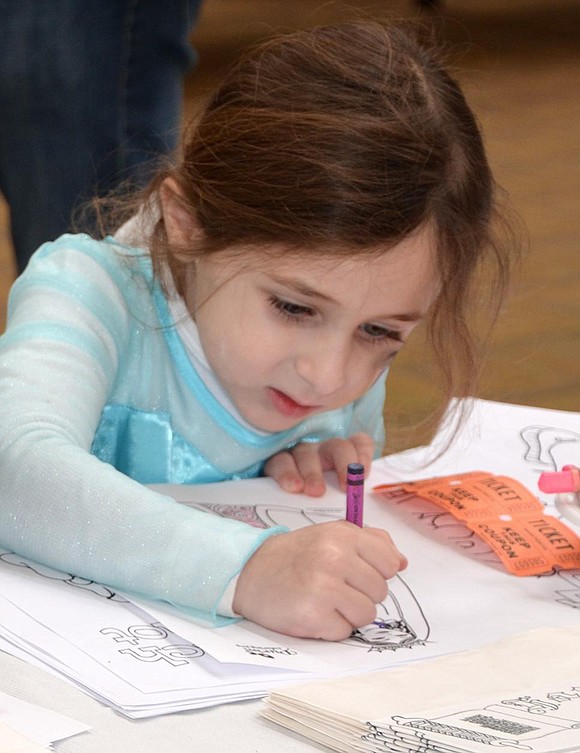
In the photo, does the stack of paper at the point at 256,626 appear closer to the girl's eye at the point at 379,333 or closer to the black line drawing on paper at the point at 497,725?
the black line drawing on paper at the point at 497,725

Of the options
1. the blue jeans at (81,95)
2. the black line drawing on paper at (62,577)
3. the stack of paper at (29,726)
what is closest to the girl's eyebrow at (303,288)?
the black line drawing on paper at (62,577)

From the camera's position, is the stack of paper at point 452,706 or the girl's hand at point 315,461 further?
the girl's hand at point 315,461

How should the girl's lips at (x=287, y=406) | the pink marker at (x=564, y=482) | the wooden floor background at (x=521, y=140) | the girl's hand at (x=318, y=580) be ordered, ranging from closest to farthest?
the girl's hand at (x=318, y=580) < the pink marker at (x=564, y=482) < the girl's lips at (x=287, y=406) < the wooden floor background at (x=521, y=140)

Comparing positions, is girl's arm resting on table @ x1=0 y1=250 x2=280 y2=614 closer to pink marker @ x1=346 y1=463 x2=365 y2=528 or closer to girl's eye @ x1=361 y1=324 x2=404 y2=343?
pink marker @ x1=346 y1=463 x2=365 y2=528

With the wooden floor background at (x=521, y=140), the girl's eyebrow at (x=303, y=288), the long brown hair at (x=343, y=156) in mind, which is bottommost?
the wooden floor background at (x=521, y=140)

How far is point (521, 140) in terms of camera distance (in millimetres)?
4094

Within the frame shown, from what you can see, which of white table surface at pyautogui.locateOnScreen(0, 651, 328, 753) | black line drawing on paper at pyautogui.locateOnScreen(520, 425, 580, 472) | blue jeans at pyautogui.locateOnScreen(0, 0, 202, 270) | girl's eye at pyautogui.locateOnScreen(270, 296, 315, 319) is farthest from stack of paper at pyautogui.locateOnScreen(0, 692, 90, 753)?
blue jeans at pyautogui.locateOnScreen(0, 0, 202, 270)

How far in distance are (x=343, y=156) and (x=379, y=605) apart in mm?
311

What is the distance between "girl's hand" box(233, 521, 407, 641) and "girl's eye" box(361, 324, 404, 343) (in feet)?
0.62

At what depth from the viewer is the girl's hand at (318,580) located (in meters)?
0.77

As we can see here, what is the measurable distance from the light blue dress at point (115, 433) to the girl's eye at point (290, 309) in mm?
147

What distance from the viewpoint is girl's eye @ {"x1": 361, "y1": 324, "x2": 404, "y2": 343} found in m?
0.95

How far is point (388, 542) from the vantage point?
32.0 inches

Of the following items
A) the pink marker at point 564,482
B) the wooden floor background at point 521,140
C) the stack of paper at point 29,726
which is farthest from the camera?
the wooden floor background at point 521,140
